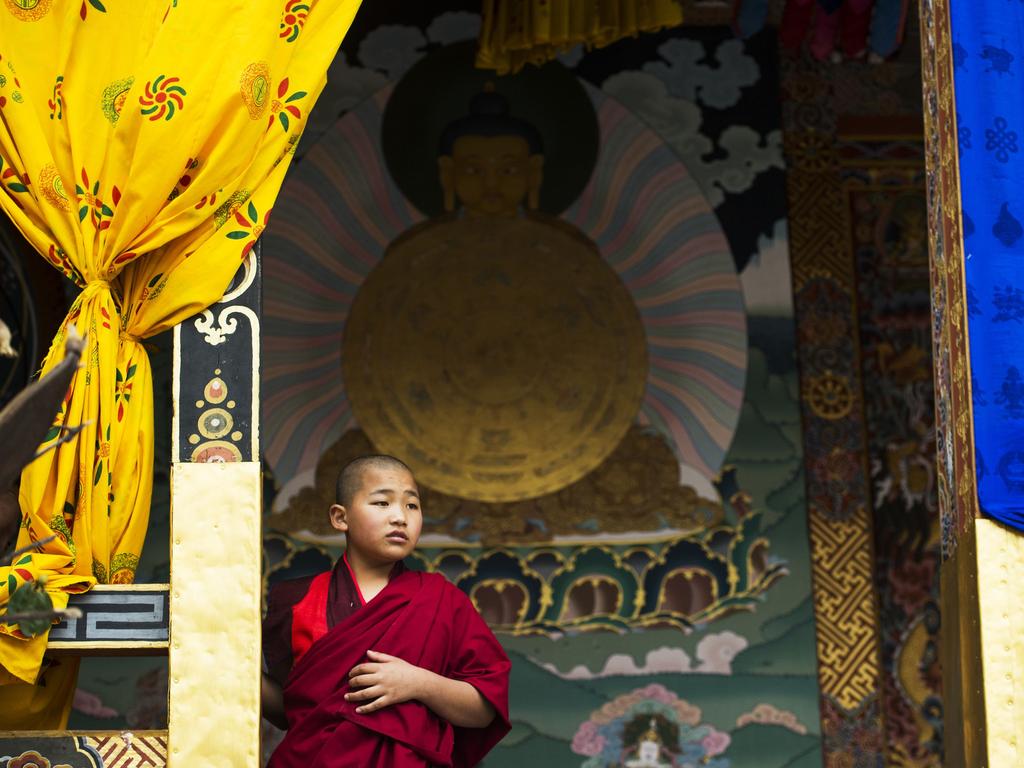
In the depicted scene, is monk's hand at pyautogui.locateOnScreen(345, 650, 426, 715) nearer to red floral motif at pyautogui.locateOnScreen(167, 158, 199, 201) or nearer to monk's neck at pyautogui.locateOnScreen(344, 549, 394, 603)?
monk's neck at pyautogui.locateOnScreen(344, 549, 394, 603)

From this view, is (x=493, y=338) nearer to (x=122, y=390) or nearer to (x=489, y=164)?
(x=489, y=164)

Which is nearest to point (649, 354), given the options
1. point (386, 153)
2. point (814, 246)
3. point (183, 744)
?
point (814, 246)

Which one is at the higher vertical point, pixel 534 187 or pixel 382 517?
pixel 534 187

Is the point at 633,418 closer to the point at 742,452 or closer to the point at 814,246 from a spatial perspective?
the point at 742,452

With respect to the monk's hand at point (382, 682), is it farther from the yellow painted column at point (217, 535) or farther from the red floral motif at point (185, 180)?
the red floral motif at point (185, 180)

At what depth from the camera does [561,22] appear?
18.9ft

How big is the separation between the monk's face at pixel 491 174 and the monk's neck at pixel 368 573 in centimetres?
244

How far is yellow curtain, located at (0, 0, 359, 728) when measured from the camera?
4098mm

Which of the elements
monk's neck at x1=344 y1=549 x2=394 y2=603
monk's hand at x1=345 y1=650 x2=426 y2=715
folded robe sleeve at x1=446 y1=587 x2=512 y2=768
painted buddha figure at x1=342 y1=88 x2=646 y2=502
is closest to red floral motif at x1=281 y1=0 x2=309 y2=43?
monk's neck at x1=344 y1=549 x2=394 y2=603

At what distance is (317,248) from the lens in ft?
21.0

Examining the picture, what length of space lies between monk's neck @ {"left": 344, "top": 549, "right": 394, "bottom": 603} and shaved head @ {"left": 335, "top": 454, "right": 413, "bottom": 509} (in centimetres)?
14

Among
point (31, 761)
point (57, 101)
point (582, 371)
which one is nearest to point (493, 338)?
point (582, 371)

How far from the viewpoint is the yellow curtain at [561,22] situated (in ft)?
18.9

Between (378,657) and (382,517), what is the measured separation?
42 cm
